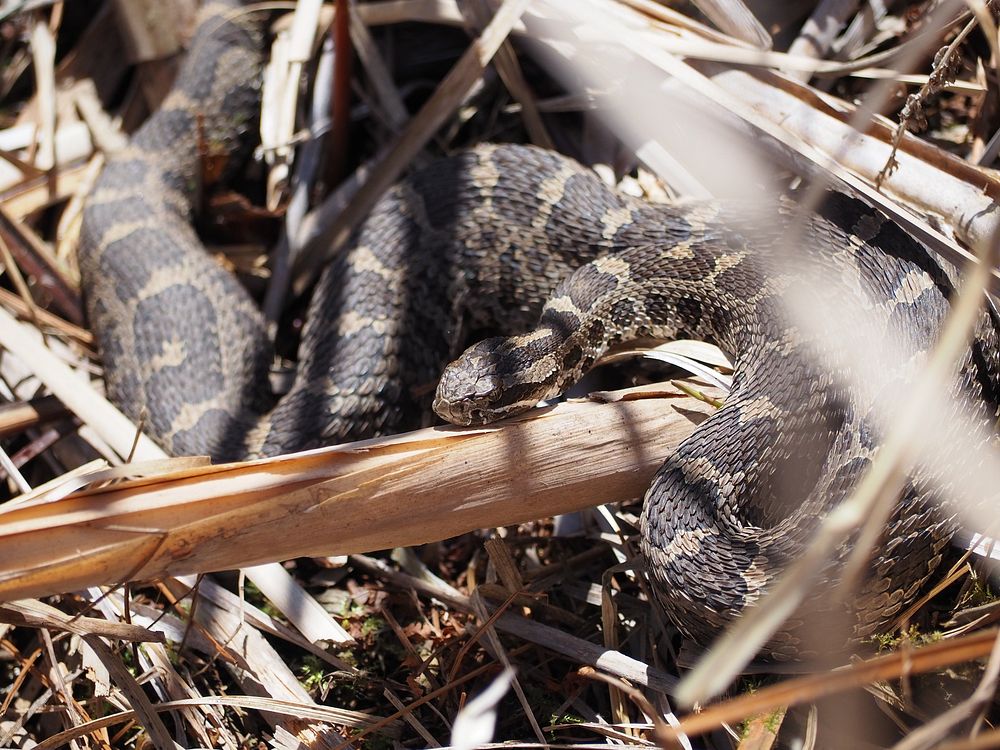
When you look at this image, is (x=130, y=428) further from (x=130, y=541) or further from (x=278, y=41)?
(x=278, y=41)

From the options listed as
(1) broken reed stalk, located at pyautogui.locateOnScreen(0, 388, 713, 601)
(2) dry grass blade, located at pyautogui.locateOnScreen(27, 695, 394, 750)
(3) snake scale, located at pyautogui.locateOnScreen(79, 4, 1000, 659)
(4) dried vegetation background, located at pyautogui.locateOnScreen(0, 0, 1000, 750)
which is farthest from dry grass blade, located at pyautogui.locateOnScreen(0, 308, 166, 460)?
(2) dry grass blade, located at pyautogui.locateOnScreen(27, 695, 394, 750)

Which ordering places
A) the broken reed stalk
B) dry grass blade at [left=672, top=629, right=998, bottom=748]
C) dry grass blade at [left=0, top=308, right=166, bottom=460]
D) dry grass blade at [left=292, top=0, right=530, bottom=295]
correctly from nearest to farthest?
dry grass blade at [left=672, top=629, right=998, bottom=748], the broken reed stalk, dry grass blade at [left=0, top=308, right=166, bottom=460], dry grass blade at [left=292, top=0, right=530, bottom=295]

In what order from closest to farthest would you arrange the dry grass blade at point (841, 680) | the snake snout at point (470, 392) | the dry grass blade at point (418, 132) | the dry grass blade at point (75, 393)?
1. the dry grass blade at point (841, 680)
2. the snake snout at point (470, 392)
3. the dry grass blade at point (75, 393)
4. the dry grass blade at point (418, 132)

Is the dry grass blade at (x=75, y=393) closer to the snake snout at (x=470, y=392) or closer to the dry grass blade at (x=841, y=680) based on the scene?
the snake snout at (x=470, y=392)

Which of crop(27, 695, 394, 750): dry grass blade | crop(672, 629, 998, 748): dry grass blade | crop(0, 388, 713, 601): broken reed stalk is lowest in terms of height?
crop(27, 695, 394, 750): dry grass blade

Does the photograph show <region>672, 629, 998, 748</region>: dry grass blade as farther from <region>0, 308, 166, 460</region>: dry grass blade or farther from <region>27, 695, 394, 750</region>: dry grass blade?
<region>0, 308, 166, 460</region>: dry grass blade

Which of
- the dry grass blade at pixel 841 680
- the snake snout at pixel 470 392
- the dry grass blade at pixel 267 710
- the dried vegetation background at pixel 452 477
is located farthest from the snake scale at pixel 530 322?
the dry grass blade at pixel 267 710
